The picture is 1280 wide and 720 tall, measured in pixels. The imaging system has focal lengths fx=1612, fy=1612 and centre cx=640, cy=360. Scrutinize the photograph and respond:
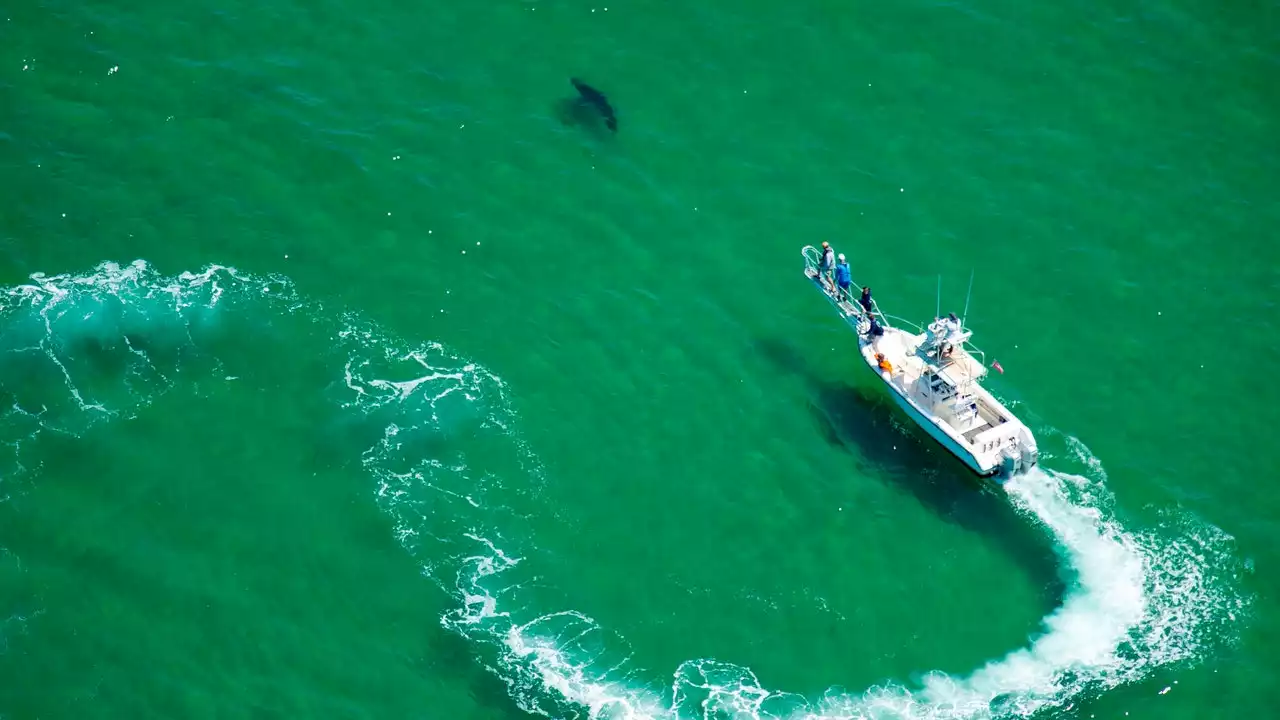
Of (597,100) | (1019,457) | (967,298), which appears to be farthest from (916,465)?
(597,100)

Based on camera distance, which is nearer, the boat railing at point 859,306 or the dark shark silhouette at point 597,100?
the boat railing at point 859,306

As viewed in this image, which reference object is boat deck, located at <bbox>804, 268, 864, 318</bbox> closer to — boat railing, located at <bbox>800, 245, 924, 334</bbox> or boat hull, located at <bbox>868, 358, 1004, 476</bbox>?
boat railing, located at <bbox>800, 245, 924, 334</bbox>

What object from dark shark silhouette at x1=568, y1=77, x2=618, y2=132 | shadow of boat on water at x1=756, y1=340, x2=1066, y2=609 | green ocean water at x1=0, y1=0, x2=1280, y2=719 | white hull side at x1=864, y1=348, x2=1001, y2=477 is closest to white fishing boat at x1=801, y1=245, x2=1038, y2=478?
white hull side at x1=864, y1=348, x2=1001, y2=477

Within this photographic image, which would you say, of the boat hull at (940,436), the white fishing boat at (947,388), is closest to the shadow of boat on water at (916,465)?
the boat hull at (940,436)

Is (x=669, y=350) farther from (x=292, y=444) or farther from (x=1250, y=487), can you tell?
(x=1250, y=487)

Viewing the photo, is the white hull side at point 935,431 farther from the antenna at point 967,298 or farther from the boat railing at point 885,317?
→ the antenna at point 967,298

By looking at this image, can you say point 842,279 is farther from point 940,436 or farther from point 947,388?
point 940,436
